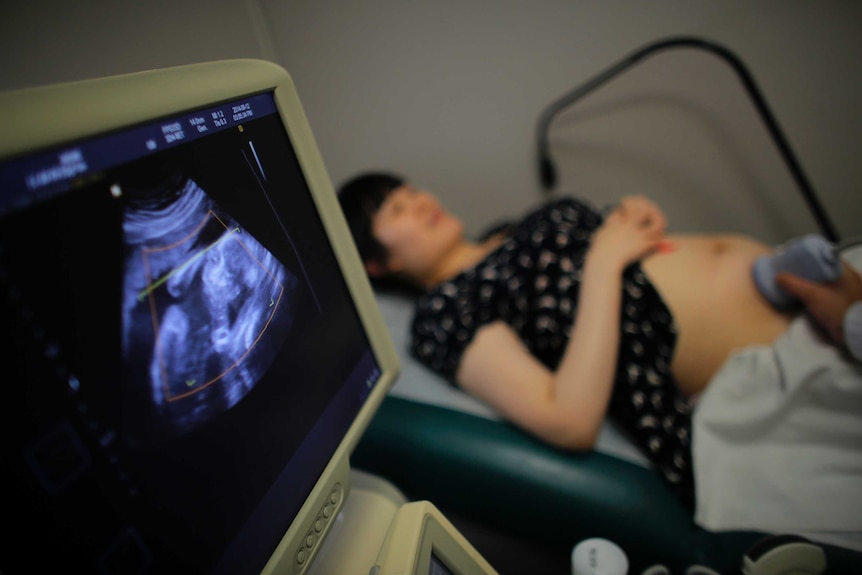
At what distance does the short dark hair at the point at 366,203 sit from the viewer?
4.07 feet

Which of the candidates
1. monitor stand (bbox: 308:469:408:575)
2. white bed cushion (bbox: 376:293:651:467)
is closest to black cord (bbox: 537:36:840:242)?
white bed cushion (bbox: 376:293:651:467)

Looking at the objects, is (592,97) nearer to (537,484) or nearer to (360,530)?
(537,484)

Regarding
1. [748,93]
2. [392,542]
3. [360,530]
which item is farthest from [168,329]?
[748,93]

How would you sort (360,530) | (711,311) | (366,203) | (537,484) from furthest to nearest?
(366,203), (711,311), (537,484), (360,530)

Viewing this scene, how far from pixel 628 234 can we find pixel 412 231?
1.68 feet

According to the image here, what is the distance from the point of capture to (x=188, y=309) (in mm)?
403

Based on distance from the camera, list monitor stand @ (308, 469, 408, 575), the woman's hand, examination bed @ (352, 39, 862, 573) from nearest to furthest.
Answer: monitor stand @ (308, 469, 408, 575), examination bed @ (352, 39, 862, 573), the woman's hand

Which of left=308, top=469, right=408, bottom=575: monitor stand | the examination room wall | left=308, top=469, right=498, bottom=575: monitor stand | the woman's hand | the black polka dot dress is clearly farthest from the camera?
the examination room wall

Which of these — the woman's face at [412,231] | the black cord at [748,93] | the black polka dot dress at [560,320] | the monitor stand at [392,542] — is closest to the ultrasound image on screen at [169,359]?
the monitor stand at [392,542]

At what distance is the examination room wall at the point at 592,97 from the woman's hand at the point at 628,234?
33 centimetres

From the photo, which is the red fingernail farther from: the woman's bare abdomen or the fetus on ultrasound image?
the fetus on ultrasound image

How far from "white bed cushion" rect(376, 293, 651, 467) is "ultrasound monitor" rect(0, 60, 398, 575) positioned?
483mm

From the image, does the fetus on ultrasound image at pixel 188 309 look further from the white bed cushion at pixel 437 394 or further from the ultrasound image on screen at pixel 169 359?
the white bed cushion at pixel 437 394

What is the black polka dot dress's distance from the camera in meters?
0.93
